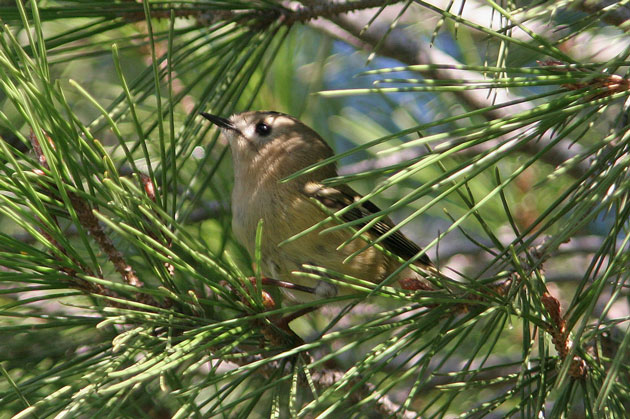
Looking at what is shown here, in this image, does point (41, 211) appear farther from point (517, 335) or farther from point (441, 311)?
point (517, 335)

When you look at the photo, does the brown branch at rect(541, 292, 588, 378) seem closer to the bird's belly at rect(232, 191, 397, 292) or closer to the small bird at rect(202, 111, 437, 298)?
the small bird at rect(202, 111, 437, 298)

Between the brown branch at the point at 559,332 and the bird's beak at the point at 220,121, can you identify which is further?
the bird's beak at the point at 220,121

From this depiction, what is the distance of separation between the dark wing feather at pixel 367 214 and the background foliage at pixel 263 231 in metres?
0.14

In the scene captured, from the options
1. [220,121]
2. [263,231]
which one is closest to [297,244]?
[263,231]

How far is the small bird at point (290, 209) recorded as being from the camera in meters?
1.93

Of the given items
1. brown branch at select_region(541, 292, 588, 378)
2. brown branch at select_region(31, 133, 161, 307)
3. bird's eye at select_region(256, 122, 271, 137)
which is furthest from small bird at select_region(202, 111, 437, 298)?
brown branch at select_region(31, 133, 161, 307)

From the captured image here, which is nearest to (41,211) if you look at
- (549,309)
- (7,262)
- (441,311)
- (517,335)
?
(7,262)

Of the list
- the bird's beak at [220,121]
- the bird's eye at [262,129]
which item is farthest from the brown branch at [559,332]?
the bird's eye at [262,129]

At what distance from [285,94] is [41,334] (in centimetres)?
140

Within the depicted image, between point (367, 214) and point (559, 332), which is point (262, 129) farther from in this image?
point (559, 332)

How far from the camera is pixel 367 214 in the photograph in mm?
2205

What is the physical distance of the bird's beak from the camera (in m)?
1.92

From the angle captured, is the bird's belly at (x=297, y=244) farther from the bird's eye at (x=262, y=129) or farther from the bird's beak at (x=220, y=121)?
the bird's eye at (x=262, y=129)

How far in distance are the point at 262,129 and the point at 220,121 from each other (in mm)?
296
